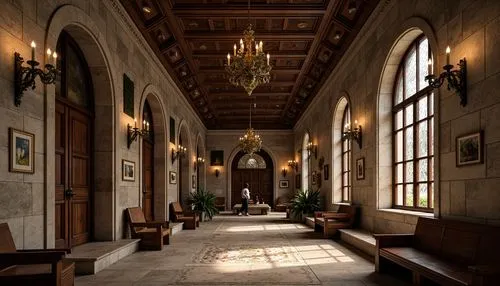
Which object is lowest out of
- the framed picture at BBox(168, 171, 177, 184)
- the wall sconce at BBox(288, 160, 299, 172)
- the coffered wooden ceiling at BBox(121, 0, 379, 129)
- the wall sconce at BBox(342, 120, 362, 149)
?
the framed picture at BBox(168, 171, 177, 184)

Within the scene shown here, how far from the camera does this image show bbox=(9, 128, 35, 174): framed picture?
4.71 m

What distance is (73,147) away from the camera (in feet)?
23.8

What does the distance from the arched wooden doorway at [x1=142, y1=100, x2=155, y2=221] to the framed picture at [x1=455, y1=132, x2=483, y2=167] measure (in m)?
8.08

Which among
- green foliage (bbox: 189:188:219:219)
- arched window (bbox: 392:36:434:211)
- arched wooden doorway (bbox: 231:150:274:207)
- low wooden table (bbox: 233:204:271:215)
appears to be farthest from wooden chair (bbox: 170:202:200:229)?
arched wooden doorway (bbox: 231:150:274:207)

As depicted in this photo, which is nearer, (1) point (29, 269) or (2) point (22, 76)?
(1) point (29, 269)

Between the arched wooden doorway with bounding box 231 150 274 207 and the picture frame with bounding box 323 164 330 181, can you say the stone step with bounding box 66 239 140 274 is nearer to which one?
the picture frame with bounding box 323 164 330 181

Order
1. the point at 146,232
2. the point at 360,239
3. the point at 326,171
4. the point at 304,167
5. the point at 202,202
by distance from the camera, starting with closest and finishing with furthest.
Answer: the point at 360,239
the point at 146,232
the point at 326,171
the point at 202,202
the point at 304,167

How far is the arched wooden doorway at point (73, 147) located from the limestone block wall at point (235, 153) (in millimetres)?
15440

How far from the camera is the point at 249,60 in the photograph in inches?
283

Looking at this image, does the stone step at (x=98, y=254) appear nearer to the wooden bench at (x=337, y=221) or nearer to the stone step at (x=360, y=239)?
the stone step at (x=360, y=239)

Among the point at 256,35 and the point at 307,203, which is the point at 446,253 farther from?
the point at 307,203

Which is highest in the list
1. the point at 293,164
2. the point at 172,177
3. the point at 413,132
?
the point at 413,132

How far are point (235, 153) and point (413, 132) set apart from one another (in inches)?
642

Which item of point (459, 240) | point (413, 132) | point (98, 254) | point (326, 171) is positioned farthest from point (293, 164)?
point (459, 240)
